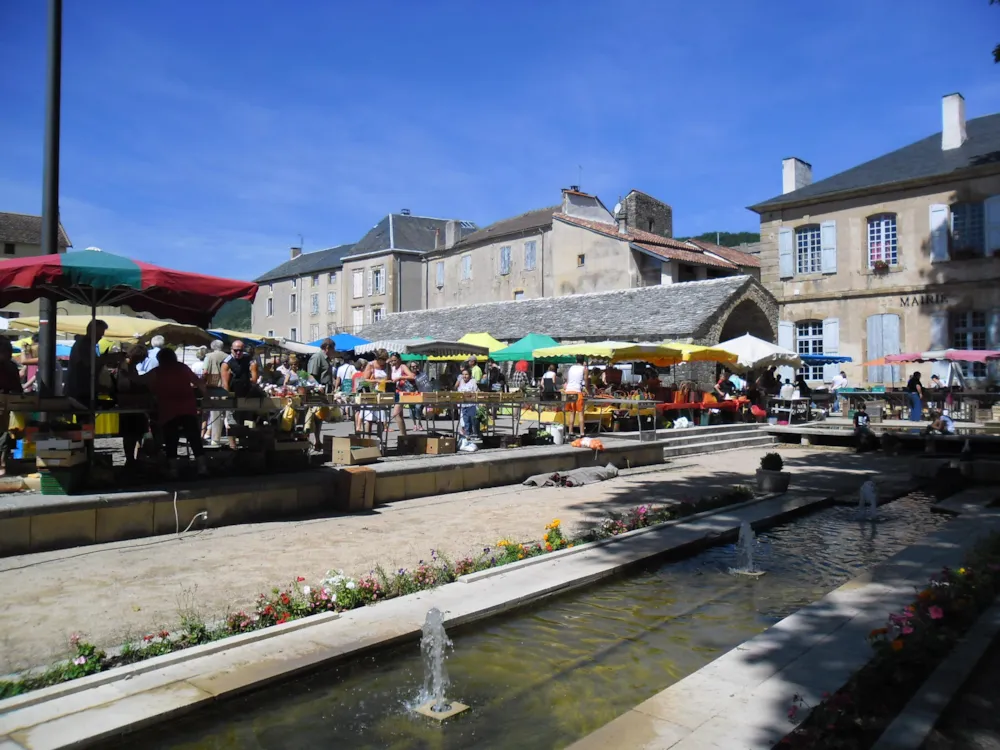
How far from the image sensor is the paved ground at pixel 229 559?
14.8ft

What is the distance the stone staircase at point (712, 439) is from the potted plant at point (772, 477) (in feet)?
13.1

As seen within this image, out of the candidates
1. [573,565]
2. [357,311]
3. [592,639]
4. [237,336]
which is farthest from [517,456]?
[357,311]

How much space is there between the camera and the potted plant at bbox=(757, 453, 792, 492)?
9734 millimetres

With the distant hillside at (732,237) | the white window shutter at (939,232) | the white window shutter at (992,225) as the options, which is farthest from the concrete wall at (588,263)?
the distant hillside at (732,237)

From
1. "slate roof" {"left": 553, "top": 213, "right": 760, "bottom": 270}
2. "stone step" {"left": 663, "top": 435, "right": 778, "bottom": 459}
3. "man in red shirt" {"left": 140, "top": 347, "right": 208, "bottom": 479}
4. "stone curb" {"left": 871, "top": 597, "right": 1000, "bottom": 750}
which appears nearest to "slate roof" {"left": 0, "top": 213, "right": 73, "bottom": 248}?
"slate roof" {"left": 553, "top": 213, "right": 760, "bottom": 270}

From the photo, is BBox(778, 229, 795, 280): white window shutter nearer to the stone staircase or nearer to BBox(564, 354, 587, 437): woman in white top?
the stone staircase

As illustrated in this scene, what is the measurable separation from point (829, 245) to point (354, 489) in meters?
23.5

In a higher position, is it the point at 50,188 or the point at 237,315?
the point at 237,315

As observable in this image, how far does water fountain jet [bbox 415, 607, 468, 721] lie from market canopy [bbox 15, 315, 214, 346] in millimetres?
8231

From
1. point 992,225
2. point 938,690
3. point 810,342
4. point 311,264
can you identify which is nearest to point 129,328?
point 938,690

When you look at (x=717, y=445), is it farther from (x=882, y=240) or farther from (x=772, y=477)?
(x=882, y=240)

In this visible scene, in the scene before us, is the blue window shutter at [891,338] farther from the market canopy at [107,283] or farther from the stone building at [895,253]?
the market canopy at [107,283]

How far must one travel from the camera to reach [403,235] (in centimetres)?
4666

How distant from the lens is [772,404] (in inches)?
850
